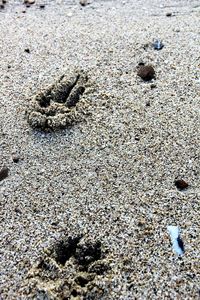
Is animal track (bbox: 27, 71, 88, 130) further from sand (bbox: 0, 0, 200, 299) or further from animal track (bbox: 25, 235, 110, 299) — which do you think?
animal track (bbox: 25, 235, 110, 299)

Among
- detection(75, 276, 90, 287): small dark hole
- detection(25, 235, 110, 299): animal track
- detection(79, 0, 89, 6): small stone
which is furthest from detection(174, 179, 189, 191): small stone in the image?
detection(79, 0, 89, 6): small stone

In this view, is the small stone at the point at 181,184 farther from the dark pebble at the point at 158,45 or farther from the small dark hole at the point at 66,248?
the dark pebble at the point at 158,45

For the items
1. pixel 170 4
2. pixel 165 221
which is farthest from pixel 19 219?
pixel 170 4

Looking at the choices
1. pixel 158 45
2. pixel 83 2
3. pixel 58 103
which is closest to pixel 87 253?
pixel 58 103

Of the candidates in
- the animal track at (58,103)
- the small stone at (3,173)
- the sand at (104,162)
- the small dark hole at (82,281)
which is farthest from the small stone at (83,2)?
the small dark hole at (82,281)

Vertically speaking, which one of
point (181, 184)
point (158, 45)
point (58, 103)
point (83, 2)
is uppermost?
point (83, 2)

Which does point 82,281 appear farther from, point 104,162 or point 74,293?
point 104,162
